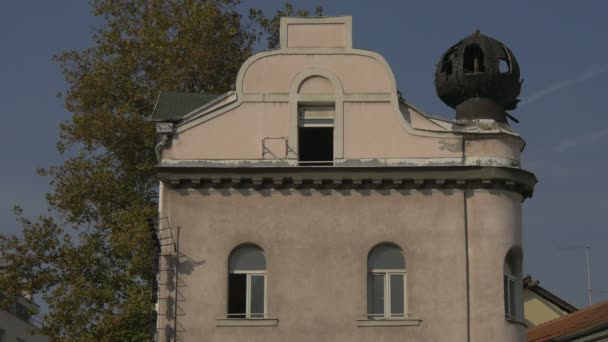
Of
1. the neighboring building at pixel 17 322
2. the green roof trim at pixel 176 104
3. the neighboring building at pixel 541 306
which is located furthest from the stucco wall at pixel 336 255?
the neighboring building at pixel 17 322

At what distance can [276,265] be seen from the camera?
1330 inches

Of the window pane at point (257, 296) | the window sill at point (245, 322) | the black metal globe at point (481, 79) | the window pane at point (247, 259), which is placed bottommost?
the window sill at point (245, 322)

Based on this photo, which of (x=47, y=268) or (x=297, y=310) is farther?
(x=47, y=268)

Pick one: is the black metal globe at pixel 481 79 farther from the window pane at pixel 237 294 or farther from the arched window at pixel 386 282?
the window pane at pixel 237 294

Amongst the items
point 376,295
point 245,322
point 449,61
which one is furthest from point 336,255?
point 449,61

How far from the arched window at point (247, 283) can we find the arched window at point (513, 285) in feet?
20.6

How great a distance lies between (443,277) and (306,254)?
3559 millimetres

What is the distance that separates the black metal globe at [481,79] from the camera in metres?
35.0

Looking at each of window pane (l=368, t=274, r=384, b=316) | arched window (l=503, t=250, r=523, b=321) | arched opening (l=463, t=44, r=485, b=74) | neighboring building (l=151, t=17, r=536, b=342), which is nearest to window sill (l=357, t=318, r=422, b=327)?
neighboring building (l=151, t=17, r=536, b=342)

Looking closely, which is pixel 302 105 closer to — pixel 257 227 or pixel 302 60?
pixel 302 60

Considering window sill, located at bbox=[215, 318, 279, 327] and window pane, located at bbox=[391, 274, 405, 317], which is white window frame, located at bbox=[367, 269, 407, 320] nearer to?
window pane, located at bbox=[391, 274, 405, 317]

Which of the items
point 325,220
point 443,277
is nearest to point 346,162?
point 325,220

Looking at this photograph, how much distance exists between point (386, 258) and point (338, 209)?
69.9 inches

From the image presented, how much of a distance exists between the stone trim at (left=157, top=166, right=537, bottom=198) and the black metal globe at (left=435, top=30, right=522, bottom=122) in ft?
6.27
